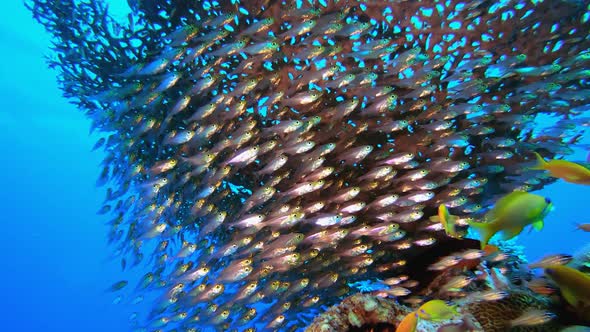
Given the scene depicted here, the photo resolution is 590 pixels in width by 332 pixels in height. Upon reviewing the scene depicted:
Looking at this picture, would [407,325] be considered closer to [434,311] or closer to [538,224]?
[434,311]

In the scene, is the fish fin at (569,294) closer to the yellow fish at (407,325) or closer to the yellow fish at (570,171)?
the yellow fish at (570,171)

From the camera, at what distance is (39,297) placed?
255ft

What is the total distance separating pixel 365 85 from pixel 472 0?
8.07ft

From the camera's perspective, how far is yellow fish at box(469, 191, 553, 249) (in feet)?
9.41

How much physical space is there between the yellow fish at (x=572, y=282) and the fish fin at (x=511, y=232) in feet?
1.16

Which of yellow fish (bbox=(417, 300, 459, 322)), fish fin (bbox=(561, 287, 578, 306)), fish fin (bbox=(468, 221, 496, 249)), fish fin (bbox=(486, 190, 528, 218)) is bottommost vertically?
fish fin (bbox=(561, 287, 578, 306))

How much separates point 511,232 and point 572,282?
56 centimetres

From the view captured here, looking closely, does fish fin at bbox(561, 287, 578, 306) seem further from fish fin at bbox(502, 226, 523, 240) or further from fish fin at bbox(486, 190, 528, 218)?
fish fin at bbox(486, 190, 528, 218)

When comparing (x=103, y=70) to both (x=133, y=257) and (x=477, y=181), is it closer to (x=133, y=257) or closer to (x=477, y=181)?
(x=133, y=257)

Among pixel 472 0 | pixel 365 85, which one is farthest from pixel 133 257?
pixel 472 0

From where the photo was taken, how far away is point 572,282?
8.88 ft

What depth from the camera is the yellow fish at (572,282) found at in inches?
104

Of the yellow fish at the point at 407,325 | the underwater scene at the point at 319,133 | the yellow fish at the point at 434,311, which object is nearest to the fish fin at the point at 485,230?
the yellow fish at the point at 434,311

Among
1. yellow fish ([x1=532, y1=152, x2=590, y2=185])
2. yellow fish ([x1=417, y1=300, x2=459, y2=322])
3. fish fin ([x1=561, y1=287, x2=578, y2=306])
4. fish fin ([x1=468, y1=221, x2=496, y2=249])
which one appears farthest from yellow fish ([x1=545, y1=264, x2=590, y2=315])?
yellow fish ([x1=417, y1=300, x2=459, y2=322])
